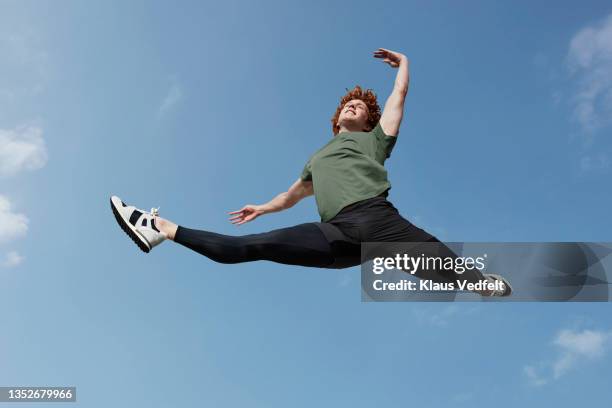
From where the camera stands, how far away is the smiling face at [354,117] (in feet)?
19.9

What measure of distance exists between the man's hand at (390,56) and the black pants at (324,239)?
1.50 m

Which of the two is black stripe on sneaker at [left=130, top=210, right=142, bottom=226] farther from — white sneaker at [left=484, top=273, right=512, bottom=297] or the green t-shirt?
white sneaker at [left=484, top=273, right=512, bottom=297]

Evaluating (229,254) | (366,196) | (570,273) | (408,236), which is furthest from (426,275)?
(229,254)

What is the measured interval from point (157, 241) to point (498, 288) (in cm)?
279

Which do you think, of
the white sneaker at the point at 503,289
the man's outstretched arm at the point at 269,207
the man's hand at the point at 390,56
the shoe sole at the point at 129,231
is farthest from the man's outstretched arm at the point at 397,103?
the shoe sole at the point at 129,231

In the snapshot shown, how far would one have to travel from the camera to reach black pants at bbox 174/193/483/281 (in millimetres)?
4805

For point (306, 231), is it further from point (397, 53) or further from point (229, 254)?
point (397, 53)

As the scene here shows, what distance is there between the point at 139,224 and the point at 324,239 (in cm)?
152

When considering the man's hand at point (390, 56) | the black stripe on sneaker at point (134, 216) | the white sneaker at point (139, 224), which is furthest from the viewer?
the man's hand at point (390, 56)

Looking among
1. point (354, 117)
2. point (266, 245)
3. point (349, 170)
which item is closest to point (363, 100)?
point (354, 117)

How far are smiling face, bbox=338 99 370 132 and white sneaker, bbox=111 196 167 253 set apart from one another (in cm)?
208

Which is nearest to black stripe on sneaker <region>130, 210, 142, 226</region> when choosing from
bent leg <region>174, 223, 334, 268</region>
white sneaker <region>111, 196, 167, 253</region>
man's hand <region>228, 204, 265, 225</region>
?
white sneaker <region>111, 196, 167, 253</region>

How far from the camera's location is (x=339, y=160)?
5453 mm

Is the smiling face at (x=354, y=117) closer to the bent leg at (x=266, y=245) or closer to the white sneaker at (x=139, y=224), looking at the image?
the bent leg at (x=266, y=245)
